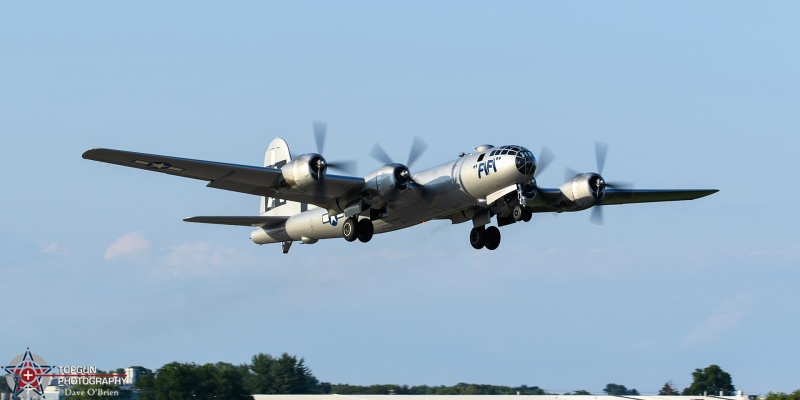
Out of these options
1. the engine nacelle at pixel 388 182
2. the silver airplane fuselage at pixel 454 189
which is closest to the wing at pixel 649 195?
the silver airplane fuselage at pixel 454 189

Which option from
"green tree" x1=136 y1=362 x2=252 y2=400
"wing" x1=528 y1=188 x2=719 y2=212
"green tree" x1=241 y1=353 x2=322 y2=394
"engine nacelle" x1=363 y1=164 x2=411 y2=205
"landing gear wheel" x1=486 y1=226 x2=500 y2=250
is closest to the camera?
"engine nacelle" x1=363 y1=164 x2=411 y2=205

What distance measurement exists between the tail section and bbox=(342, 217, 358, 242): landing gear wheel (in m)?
4.34

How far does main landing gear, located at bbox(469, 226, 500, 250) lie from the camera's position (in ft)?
132

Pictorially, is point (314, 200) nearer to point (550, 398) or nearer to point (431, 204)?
point (431, 204)

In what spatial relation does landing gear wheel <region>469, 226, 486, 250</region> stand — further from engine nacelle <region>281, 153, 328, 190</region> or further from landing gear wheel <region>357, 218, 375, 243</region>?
engine nacelle <region>281, 153, 328, 190</region>

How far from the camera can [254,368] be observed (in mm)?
89438

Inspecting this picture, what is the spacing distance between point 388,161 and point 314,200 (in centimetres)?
334

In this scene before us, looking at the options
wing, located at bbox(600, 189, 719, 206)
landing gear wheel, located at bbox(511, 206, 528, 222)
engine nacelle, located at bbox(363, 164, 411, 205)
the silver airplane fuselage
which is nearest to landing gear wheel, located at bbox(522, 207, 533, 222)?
landing gear wheel, located at bbox(511, 206, 528, 222)

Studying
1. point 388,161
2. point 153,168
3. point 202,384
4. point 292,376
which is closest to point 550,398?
point 202,384

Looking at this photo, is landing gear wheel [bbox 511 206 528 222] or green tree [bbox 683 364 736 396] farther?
green tree [bbox 683 364 736 396]

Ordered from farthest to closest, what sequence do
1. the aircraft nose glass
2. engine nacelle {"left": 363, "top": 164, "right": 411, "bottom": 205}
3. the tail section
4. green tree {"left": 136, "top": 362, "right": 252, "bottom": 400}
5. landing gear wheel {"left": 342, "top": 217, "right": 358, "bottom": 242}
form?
green tree {"left": 136, "top": 362, "right": 252, "bottom": 400}
the tail section
landing gear wheel {"left": 342, "top": 217, "right": 358, "bottom": 242}
engine nacelle {"left": 363, "top": 164, "right": 411, "bottom": 205}
the aircraft nose glass

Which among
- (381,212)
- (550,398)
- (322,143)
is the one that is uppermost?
(322,143)

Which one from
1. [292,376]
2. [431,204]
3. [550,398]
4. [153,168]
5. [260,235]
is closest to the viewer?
[153,168]

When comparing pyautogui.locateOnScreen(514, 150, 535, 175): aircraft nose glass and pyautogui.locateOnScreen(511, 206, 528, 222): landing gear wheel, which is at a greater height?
pyautogui.locateOnScreen(514, 150, 535, 175): aircraft nose glass
